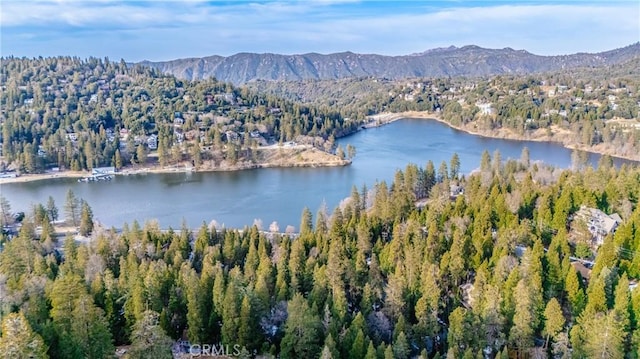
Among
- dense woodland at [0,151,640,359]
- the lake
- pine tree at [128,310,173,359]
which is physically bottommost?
the lake

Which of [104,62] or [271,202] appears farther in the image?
[104,62]

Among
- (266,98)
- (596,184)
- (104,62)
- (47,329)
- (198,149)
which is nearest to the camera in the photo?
(47,329)

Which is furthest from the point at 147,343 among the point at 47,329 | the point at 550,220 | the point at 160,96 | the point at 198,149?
the point at 160,96

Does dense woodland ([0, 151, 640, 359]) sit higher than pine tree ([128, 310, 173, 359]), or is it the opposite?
pine tree ([128, 310, 173, 359])

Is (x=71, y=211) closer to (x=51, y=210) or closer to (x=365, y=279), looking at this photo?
(x=51, y=210)

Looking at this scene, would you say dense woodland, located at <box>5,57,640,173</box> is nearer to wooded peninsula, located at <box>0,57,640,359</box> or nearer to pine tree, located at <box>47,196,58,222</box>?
pine tree, located at <box>47,196,58,222</box>

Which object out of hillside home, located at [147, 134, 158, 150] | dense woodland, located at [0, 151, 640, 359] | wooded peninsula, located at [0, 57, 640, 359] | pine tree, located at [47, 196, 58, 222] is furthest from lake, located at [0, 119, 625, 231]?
dense woodland, located at [0, 151, 640, 359]

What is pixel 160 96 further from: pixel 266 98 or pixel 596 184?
pixel 596 184
